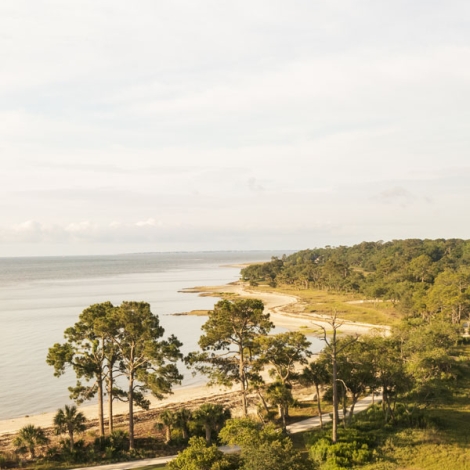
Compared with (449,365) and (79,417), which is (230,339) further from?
(449,365)

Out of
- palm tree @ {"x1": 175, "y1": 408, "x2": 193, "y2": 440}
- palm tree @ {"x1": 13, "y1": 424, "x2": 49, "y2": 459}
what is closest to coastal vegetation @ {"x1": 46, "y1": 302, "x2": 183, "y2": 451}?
palm tree @ {"x1": 175, "y1": 408, "x2": 193, "y2": 440}

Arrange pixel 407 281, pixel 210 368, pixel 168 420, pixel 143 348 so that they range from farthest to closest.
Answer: pixel 407 281 → pixel 210 368 → pixel 143 348 → pixel 168 420

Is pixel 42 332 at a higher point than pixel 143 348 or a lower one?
lower

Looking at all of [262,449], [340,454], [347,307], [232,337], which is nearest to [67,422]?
[232,337]

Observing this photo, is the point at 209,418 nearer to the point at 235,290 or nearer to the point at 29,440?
the point at 29,440

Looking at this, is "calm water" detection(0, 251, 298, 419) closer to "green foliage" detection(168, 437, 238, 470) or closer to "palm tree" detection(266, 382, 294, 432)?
"palm tree" detection(266, 382, 294, 432)

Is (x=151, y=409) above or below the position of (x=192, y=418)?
below

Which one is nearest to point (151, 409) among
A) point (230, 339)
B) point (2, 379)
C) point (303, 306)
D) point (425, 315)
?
point (230, 339)
